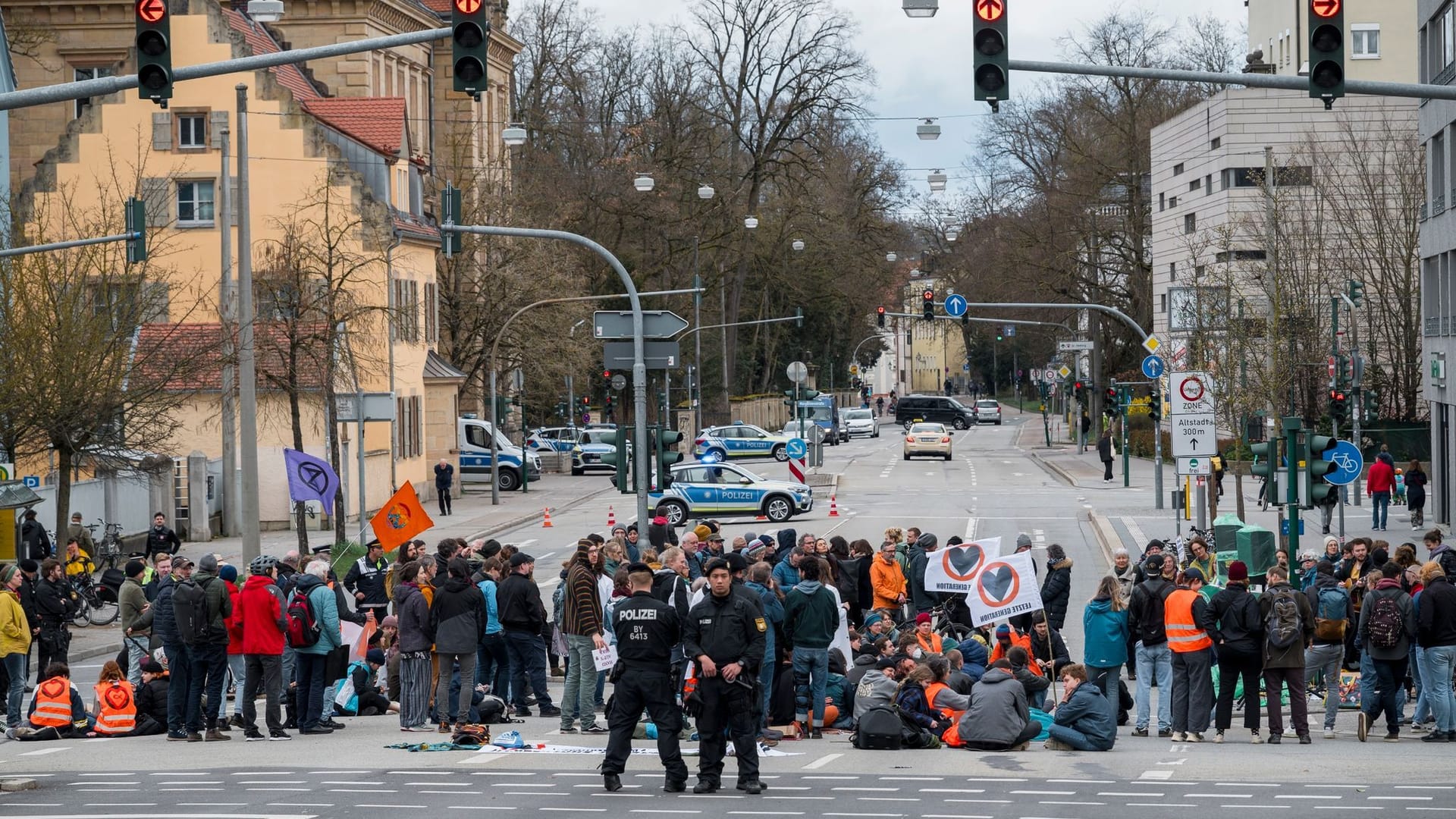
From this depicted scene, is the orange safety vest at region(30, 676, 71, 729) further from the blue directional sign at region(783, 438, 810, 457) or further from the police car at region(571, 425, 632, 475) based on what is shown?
the police car at region(571, 425, 632, 475)

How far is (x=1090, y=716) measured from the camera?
1534cm

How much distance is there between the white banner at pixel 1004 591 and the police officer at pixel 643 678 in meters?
6.53

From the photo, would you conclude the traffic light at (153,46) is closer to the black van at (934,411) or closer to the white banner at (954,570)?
the white banner at (954,570)

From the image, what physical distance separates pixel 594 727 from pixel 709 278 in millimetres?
64458

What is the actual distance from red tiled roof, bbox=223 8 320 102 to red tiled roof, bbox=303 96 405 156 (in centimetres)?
87

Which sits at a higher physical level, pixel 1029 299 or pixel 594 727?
pixel 1029 299

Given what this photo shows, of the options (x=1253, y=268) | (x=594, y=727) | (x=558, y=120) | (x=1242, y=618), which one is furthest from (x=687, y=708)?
(x=558, y=120)

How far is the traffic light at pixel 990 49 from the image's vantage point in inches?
542

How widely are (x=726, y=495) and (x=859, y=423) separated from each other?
2051 inches

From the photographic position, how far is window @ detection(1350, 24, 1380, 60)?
251 ft

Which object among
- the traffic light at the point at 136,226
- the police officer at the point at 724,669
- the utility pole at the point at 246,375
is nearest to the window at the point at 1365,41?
the utility pole at the point at 246,375

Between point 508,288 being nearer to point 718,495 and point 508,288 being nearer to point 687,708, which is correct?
point 718,495

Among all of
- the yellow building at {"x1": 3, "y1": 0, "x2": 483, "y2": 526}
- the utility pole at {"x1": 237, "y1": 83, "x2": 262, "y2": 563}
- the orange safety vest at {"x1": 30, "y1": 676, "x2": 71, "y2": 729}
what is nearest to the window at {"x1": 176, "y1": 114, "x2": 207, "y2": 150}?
the yellow building at {"x1": 3, "y1": 0, "x2": 483, "y2": 526}

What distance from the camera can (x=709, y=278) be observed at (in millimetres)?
80312
